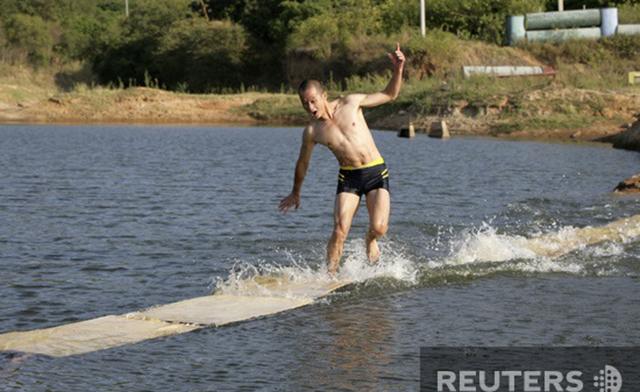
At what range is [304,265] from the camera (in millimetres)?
12992

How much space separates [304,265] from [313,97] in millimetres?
2736

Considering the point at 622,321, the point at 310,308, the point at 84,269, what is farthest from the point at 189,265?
the point at 622,321

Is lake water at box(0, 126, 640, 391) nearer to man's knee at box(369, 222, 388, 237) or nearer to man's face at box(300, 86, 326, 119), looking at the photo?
man's knee at box(369, 222, 388, 237)

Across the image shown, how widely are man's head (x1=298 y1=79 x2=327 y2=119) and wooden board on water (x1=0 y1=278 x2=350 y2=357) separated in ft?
5.06

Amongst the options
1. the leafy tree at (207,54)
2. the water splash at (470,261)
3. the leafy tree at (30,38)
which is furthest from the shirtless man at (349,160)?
the leafy tree at (30,38)

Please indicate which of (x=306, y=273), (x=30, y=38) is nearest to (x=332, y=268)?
(x=306, y=273)

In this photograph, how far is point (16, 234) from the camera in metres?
15.4

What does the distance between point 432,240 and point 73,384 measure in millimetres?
7962

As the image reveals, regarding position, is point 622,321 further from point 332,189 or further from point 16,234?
point 332,189

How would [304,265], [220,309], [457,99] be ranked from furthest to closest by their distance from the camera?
[457,99], [304,265], [220,309]

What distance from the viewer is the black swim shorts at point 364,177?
37.0ft

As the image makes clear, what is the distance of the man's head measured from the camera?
35.1 feet
